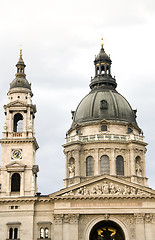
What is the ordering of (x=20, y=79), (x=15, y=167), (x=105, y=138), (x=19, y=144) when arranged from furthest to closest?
1. (x=105, y=138)
2. (x=20, y=79)
3. (x=19, y=144)
4. (x=15, y=167)

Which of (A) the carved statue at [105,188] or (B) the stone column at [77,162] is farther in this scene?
(B) the stone column at [77,162]

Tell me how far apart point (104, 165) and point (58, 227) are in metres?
15.9

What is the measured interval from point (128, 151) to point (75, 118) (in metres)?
11.6

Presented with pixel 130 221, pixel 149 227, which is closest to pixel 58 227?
pixel 130 221

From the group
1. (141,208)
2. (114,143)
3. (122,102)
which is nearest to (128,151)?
(114,143)

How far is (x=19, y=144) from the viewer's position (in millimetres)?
67125

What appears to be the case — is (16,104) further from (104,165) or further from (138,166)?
(138,166)

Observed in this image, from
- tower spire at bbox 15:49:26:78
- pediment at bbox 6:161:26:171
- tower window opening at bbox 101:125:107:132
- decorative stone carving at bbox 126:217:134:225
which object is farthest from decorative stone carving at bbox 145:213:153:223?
tower spire at bbox 15:49:26:78

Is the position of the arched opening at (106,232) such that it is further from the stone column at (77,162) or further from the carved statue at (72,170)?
the carved statue at (72,170)

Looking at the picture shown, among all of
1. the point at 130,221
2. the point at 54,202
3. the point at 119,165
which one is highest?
the point at 119,165

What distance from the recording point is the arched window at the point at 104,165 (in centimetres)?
7481

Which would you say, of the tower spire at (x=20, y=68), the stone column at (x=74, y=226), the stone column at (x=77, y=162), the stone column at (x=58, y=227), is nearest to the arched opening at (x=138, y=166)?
the stone column at (x=77, y=162)

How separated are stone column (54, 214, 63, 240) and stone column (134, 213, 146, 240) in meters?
9.62

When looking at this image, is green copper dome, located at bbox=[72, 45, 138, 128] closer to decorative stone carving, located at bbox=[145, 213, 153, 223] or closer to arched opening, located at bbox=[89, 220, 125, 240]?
arched opening, located at bbox=[89, 220, 125, 240]
